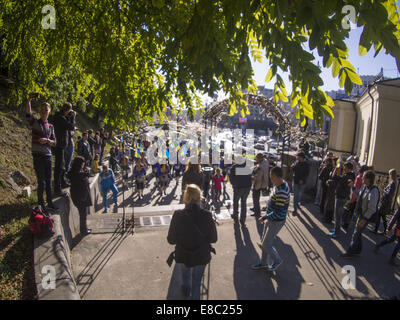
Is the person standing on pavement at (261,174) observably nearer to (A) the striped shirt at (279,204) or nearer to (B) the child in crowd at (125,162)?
(A) the striped shirt at (279,204)

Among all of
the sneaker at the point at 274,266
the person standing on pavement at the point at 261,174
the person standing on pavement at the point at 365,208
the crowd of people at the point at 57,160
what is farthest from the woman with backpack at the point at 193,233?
the person standing on pavement at the point at 261,174

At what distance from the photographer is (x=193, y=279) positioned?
371 cm

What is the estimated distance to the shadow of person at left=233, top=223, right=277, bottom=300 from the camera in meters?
4.16

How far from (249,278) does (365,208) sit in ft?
8.93

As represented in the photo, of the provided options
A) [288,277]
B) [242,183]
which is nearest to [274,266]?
[288,277]

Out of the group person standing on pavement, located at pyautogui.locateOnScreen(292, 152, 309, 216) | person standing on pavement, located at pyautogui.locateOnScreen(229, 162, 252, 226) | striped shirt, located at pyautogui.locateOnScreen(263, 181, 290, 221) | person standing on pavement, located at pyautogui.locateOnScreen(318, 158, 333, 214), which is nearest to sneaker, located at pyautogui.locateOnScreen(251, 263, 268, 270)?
striped shirt, located at pyautogui.locateOnScreen(263, 181, 290, 221)

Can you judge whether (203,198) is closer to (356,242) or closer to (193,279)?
(193,279)

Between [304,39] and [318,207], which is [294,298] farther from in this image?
[318,207]

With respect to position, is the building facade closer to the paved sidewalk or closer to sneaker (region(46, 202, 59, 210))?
the paved sidewalk

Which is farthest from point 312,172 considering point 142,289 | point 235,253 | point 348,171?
point 142,289

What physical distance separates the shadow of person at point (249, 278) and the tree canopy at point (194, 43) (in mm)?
2821

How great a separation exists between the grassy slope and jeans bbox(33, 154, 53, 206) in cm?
62

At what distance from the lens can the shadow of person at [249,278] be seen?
4164mm

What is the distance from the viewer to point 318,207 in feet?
28.2
